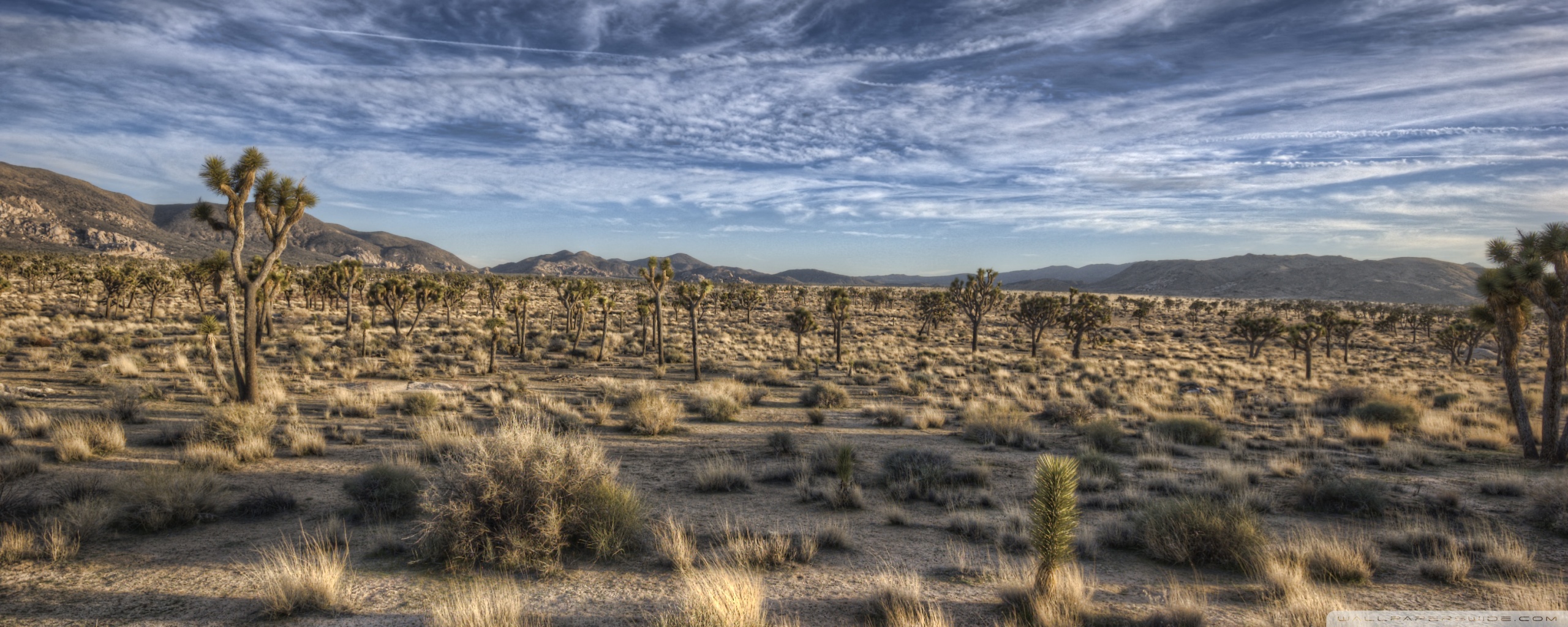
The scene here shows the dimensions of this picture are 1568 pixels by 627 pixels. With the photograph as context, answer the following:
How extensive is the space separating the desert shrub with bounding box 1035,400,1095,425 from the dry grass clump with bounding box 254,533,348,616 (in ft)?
51.8

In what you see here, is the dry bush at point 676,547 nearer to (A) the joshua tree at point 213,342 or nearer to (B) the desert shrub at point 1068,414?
(B) the desert shrub at point 1068,414

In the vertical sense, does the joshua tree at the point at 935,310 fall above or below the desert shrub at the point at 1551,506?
above

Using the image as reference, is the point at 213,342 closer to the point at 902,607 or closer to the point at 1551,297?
the point at 902,607

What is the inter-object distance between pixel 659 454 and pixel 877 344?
28795 mm

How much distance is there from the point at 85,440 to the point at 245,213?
6.62 m

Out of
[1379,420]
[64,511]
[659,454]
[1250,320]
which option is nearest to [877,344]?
[1250,320]

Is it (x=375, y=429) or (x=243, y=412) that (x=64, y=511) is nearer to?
(x=243, y=412)

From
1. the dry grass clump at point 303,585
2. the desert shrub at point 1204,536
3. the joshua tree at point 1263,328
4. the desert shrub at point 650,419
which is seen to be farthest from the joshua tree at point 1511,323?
the joshua tree at point 1263,328

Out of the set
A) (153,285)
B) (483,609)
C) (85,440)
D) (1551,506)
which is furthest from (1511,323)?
(153,285)

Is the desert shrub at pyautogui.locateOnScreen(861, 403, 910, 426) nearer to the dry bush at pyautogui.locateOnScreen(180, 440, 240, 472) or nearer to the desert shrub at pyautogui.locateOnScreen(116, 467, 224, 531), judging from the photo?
the desert shrub at pyautogui.locateOnScreen(116, 467, 224, 531)

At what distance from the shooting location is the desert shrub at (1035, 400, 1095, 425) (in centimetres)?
1656

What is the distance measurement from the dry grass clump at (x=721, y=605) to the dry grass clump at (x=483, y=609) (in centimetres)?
117

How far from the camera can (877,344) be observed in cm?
4009

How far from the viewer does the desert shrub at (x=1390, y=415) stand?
1555 centimetres
